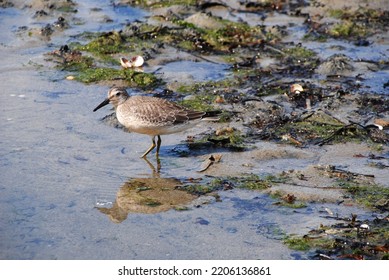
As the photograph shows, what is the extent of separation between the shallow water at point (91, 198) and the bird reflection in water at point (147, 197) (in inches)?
3.8

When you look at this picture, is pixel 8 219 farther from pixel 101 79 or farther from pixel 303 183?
pixel 101 79

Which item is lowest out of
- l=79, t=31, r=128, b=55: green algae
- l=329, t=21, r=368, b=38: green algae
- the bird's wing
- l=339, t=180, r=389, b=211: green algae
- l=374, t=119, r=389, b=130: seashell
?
l=79, t=31, r=128, b=55: green algae

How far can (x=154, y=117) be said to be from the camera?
9516 millimetres

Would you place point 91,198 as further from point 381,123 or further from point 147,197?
point 381,123

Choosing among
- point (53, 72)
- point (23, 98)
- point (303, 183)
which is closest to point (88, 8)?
point (53, 72)

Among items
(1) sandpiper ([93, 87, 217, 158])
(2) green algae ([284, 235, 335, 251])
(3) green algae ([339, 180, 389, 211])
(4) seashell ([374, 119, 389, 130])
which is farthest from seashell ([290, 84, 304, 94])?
(2) green algae ([284, 235, 335, 251])

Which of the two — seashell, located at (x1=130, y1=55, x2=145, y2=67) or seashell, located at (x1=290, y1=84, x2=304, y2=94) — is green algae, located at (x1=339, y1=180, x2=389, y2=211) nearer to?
seashell, located at (x1=290, y1=84, x2=304, y2=94)

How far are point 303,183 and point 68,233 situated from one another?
2.69m

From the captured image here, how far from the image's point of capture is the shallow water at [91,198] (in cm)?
719

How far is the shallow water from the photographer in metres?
7.19

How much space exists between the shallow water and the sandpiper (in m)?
0.25

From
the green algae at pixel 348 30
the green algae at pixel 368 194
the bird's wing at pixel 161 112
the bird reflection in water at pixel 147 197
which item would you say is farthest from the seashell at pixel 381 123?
the green algae at pixel 348 30

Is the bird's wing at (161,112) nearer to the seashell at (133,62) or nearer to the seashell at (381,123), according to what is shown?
the seashell at (133,62)

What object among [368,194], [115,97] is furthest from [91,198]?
[368,194]
